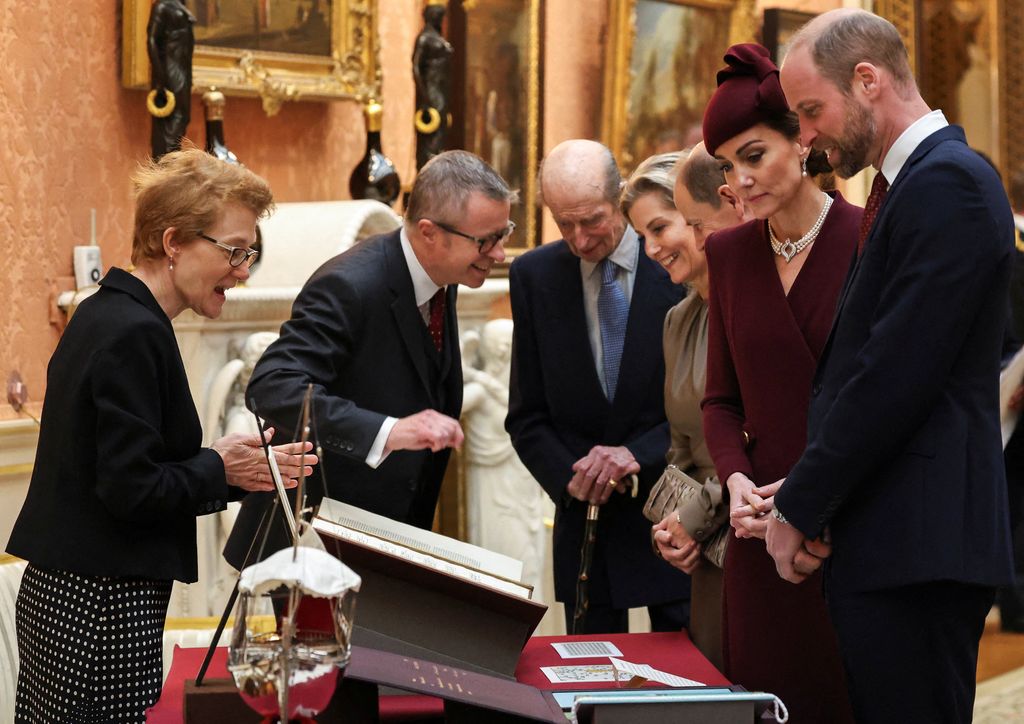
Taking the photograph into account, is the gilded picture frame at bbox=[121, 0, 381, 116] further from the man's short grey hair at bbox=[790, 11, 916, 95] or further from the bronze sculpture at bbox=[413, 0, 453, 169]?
the man's short grey hair at bbox=[790, 11, 916, 95]

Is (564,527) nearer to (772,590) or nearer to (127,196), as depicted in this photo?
(772,590)

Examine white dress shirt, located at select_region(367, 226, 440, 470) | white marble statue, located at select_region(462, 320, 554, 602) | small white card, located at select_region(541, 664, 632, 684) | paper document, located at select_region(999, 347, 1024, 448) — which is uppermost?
white dress shirt, located at select_region(367, 226, 440, 470)

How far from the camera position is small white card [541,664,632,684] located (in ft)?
8.78

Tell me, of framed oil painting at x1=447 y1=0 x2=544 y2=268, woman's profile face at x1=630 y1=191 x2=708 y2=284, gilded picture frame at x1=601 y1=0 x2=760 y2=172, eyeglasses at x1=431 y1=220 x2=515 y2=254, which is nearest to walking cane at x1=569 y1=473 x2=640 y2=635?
woman's profile face at x1=630 y1=191 x2=708 y2=284

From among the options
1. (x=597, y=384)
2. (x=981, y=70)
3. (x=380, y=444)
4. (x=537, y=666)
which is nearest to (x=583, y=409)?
(x=597, y=384)

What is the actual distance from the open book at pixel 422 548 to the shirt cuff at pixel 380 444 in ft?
1.89

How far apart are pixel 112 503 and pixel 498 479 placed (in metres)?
3.64

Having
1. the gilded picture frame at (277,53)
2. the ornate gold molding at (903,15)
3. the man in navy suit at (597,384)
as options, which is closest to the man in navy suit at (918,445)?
the man in navy suit at (597,384)

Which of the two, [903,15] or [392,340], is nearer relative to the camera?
[392,340]

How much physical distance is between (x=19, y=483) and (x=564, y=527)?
7.35ft

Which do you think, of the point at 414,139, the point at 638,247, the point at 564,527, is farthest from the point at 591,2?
the point at 564,527

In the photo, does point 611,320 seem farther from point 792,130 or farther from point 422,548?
point 422,548

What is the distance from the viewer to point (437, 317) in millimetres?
4012

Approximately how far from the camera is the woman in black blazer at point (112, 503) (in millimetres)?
2752
